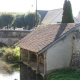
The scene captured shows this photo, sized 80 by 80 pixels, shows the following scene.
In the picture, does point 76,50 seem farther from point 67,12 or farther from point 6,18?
point 6,18

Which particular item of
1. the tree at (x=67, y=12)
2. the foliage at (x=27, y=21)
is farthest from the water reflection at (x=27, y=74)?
the foliage at (x=27, y=21)

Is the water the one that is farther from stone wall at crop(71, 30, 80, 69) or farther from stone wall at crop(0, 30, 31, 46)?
stone wall at crop(0, 30, 31, 46)

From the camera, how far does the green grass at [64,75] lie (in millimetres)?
14290

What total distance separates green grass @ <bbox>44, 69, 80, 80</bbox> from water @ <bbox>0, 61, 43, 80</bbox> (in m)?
1.82

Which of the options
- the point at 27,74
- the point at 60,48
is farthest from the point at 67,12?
the point at 27,74

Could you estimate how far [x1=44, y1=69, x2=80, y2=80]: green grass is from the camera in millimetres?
14290

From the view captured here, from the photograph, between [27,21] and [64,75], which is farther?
[27,21]

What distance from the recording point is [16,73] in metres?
19.7

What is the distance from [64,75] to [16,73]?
6209 millimetres

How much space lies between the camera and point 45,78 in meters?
16.2

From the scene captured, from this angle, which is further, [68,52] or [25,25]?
[25,25]

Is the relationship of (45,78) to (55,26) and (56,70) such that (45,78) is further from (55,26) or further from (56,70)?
(55,26)

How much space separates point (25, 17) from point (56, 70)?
35.2 metres

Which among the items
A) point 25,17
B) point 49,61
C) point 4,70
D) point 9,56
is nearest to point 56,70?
point 49,61
